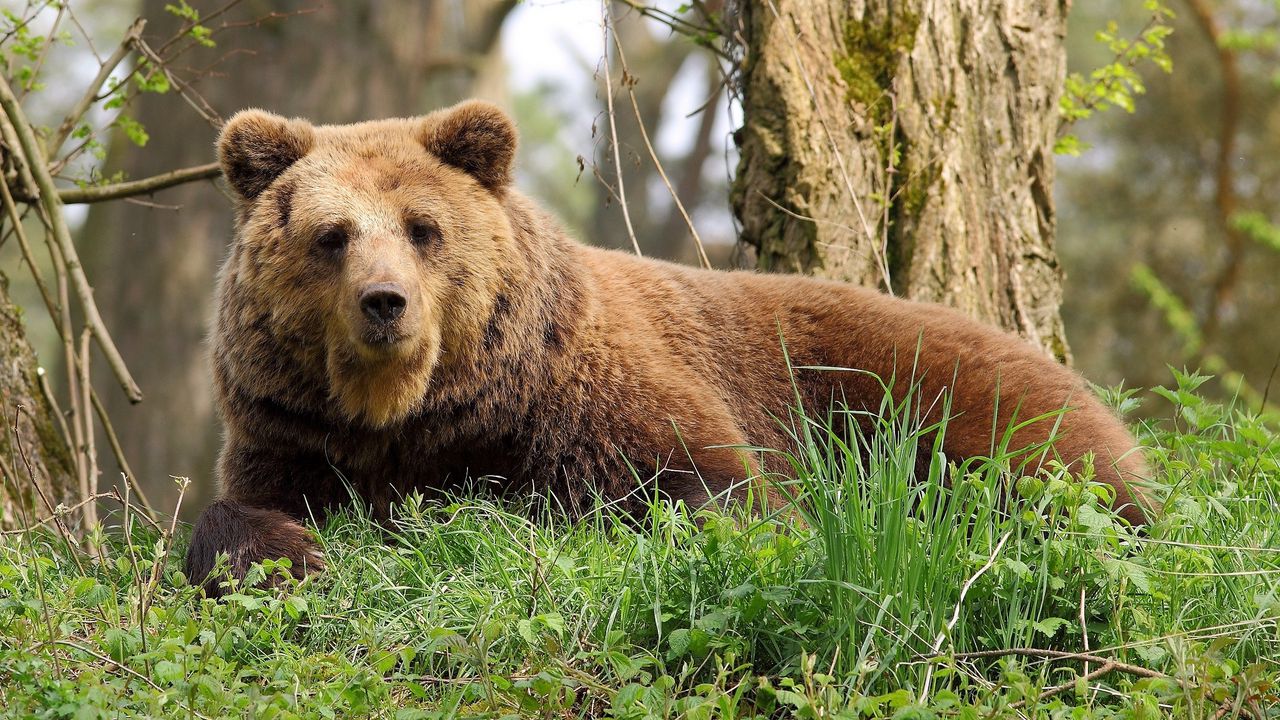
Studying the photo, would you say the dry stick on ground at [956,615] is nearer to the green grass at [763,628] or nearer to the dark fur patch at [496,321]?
the green grass at [763,628]

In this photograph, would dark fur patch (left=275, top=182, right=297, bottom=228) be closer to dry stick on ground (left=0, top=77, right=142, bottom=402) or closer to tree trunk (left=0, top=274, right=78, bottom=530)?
dry stick on ground (left=0, top=77, right=142, bottom=402)

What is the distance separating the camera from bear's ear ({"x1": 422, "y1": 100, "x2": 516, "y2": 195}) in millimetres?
4715

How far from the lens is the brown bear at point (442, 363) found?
4.39m

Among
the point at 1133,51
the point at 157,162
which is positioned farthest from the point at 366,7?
the point at 1133,51

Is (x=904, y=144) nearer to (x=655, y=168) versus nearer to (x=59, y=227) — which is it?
(x=59, y=227)

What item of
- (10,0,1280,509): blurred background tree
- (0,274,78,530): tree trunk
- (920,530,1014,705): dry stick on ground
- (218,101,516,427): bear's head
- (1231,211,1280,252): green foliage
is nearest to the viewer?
(920,530,1014,705): dry stick on ground

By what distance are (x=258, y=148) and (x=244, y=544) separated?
60.6 inches

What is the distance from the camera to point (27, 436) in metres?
5.25

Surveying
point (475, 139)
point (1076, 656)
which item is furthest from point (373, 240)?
point (1076, 656)

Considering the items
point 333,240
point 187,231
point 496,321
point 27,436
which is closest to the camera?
point 333,240

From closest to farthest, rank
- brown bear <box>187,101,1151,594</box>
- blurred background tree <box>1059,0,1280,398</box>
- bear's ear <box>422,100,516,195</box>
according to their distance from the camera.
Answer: brown bear <box>187,101,1151,594</box>, bear's ear <box>422,100,516,195</box>, blurred background tree <box>1059,0,1280,398</box>

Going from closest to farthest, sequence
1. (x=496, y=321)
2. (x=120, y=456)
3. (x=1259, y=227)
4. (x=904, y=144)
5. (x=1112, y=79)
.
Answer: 1. (x=496, y=321)
2. (x=120, y=456)
3. (x=904, y=144)
4. (x=1112, y=79)
5. (x=1259, y=227)

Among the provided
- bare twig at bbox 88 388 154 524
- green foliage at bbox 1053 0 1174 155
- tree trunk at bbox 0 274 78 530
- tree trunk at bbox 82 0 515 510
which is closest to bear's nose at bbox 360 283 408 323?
bare twig at bbox 88 388 154 524

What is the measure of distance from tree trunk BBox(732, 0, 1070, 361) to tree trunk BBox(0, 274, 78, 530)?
11.8 feet
